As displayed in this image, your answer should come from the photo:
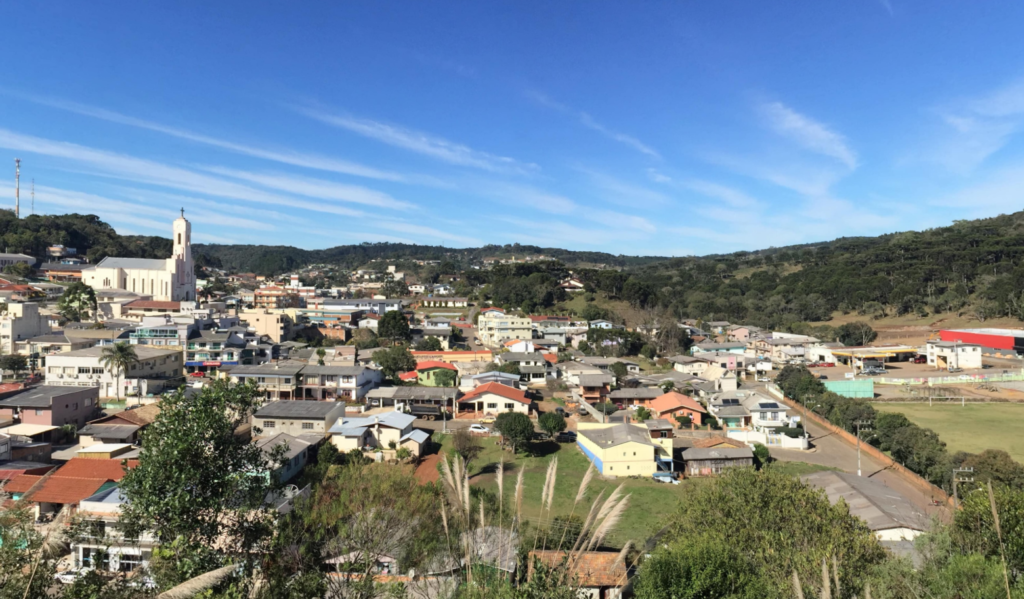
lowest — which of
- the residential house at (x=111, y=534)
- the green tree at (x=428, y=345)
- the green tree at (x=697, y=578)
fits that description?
the residential house at (x=111, y=534)

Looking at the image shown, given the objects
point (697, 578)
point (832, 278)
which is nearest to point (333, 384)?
point (697, 578)

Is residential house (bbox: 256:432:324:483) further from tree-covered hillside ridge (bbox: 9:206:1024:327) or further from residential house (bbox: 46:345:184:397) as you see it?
tree-covered hillside ridge (bbox: 9:206:1024:327)

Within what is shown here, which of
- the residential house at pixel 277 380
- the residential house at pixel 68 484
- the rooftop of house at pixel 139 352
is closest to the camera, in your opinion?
the residential house at pixel 68 484

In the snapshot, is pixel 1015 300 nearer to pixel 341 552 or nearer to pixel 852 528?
pixel 852 528

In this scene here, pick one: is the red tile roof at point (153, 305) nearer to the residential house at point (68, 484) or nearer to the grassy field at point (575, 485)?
the grassy field at point (575, 485)

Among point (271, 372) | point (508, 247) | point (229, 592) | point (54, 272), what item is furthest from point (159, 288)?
point (508, 247)

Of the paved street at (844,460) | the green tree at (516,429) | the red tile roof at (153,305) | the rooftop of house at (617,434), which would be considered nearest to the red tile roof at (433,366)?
the green tree at (516,429)
